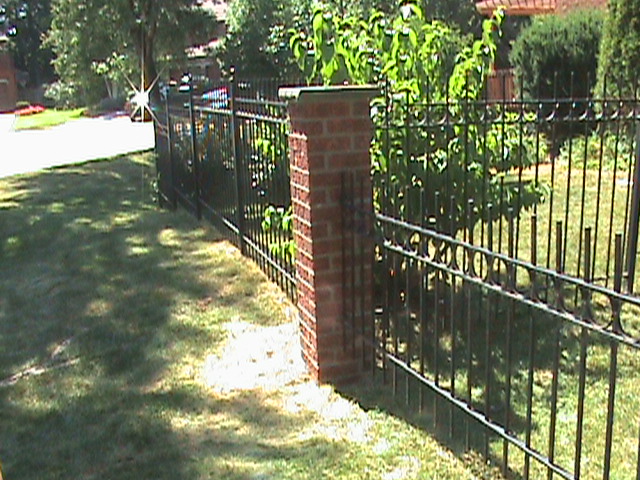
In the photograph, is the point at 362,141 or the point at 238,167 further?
the point at 238,167

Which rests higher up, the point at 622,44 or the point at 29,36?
the point at 29,36

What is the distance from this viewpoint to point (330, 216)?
12.1ft

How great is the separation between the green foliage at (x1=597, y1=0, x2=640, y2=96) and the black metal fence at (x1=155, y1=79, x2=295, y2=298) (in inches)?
239

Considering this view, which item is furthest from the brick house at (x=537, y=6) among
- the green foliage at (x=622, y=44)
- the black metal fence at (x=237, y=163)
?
the black metal fence at (x=237, y=163)

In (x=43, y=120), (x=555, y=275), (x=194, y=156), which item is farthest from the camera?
(x=43, y=120)

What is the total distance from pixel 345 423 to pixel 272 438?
37 cm

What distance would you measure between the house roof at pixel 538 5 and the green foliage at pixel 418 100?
1130cm

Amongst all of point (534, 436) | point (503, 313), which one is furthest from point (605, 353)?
point (534, 436)

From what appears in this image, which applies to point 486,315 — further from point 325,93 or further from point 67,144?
point 67,144

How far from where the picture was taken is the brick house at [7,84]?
52219mm

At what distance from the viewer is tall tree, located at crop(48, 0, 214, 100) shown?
2717cm

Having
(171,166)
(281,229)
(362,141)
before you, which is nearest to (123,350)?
(281,229)

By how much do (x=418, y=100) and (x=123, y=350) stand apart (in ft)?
8.36

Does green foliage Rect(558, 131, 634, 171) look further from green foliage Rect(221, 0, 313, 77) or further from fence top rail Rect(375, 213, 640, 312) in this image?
green foliage Rect(221, 0, 313, 77)
